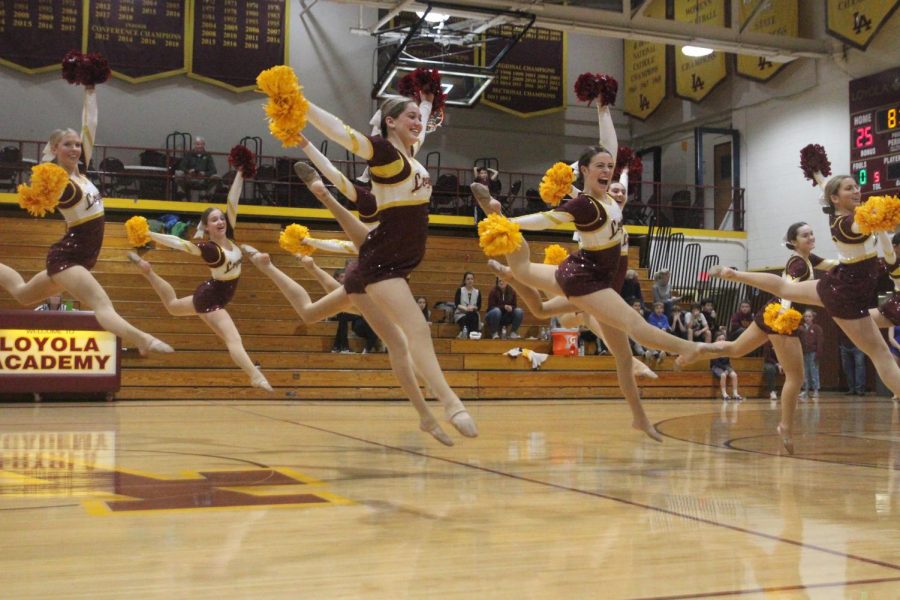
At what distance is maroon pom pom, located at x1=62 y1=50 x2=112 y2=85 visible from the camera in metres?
6.64

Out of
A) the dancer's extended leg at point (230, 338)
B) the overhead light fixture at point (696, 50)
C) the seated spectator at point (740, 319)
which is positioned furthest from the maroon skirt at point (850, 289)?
the overhead light fixture at point (696, 50)

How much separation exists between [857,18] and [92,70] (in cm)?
1419

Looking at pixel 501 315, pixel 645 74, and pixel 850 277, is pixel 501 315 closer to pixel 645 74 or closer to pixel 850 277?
pixel 850 277

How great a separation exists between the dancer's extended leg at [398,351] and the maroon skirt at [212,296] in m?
2.94

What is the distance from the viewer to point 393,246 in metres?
4.95

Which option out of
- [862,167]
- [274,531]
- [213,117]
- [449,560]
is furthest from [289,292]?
[213,117]

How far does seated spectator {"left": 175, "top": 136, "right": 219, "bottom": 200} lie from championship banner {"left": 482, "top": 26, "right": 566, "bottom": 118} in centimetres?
683

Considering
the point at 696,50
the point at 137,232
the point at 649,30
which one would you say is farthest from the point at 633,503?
the point at 696,50

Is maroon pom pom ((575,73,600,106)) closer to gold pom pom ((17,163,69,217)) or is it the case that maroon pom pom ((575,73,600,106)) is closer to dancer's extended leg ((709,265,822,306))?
dancer's extended leg ((709,265,822,306))

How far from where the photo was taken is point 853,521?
3656 millimetres

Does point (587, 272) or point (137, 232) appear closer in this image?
point (587, 272)

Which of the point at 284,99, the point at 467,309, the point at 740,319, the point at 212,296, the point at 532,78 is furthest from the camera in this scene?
the point at 532,78

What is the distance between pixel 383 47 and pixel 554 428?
13.1m

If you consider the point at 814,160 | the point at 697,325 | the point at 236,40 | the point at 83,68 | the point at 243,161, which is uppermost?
the point at 236,40
